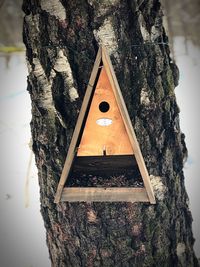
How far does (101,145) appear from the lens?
1859 mm

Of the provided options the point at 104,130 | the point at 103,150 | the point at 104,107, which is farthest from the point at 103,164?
the point at 104,107

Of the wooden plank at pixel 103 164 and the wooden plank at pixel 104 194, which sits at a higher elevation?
the wooden plank at pixel 103 164

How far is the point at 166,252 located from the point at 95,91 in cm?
113

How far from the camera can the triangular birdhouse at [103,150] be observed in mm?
1681

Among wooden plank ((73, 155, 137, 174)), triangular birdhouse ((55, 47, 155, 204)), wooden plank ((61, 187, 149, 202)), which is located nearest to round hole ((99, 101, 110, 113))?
triangular birdhouse ((55, 47, 155, 204))

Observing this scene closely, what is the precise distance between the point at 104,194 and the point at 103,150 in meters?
0.24

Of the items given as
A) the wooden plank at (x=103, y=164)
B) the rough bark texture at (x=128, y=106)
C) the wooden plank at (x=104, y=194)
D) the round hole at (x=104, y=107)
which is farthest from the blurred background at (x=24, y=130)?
the round hole at (x=104, y=107)

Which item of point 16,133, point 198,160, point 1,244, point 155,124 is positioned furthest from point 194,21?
point 1,244

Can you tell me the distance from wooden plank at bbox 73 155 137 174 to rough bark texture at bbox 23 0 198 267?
113mm

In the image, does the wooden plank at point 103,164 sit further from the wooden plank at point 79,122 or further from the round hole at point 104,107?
the round hole at point 104,107

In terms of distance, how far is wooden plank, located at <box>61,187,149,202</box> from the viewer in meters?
1.76

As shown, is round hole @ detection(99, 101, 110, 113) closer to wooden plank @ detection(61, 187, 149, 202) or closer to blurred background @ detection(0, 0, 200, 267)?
wooden plank @ detection(61, 187, 149, 202)

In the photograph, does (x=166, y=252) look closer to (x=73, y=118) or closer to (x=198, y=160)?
(x=73, y=118)

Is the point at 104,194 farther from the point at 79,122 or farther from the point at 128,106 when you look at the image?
the point at 128,106
